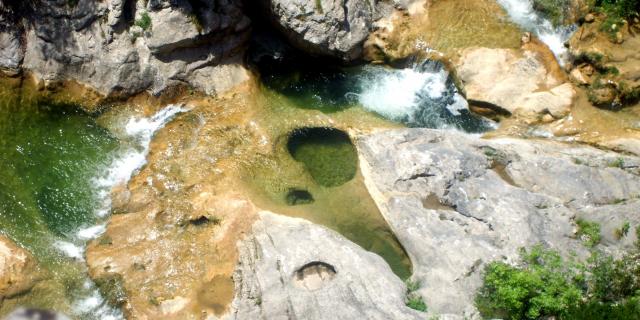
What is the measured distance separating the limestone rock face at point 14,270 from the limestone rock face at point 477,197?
29.5 feet

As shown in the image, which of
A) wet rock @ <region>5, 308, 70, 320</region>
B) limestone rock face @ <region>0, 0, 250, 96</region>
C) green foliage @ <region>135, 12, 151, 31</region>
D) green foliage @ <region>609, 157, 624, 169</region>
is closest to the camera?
wet rock @ <region>5, 308, 70, 320</region>

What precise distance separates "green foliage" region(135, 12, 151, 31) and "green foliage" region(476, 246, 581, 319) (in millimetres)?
11792

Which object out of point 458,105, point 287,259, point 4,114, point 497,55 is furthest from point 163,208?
point 497,55

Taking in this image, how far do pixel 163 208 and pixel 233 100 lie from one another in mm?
4353

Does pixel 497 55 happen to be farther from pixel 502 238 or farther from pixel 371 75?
pixel 502 238

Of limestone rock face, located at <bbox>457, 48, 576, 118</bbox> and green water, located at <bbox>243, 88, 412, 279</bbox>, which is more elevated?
limestone rock face, located at <bbox>457, 48, 576, 118</bbox>

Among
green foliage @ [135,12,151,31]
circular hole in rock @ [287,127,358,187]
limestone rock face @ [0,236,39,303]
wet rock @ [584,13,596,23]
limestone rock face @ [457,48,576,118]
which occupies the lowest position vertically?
limestone rock face @ [0,236,39,303]

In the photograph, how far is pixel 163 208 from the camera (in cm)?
1498

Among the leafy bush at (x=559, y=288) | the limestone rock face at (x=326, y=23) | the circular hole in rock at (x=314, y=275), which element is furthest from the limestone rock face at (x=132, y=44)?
the leafy bush at (x=559, y=288)

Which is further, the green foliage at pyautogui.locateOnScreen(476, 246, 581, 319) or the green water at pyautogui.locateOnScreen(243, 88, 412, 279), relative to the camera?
the green water at pyautogui.locateOnScreen(243, 88, 412, 279)

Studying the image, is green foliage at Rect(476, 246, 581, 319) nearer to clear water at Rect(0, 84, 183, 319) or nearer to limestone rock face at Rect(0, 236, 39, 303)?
clear water at Rect(0, 84, 183, 319)

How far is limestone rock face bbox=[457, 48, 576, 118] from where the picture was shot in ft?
57.3

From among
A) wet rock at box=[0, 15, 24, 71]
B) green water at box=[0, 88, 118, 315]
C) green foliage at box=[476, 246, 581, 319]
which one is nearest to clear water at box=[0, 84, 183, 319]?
green water at box=[0, 88, 118, 315]

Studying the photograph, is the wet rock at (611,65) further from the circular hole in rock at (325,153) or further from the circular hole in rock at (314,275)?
the circular hole in rock at (314,275)
